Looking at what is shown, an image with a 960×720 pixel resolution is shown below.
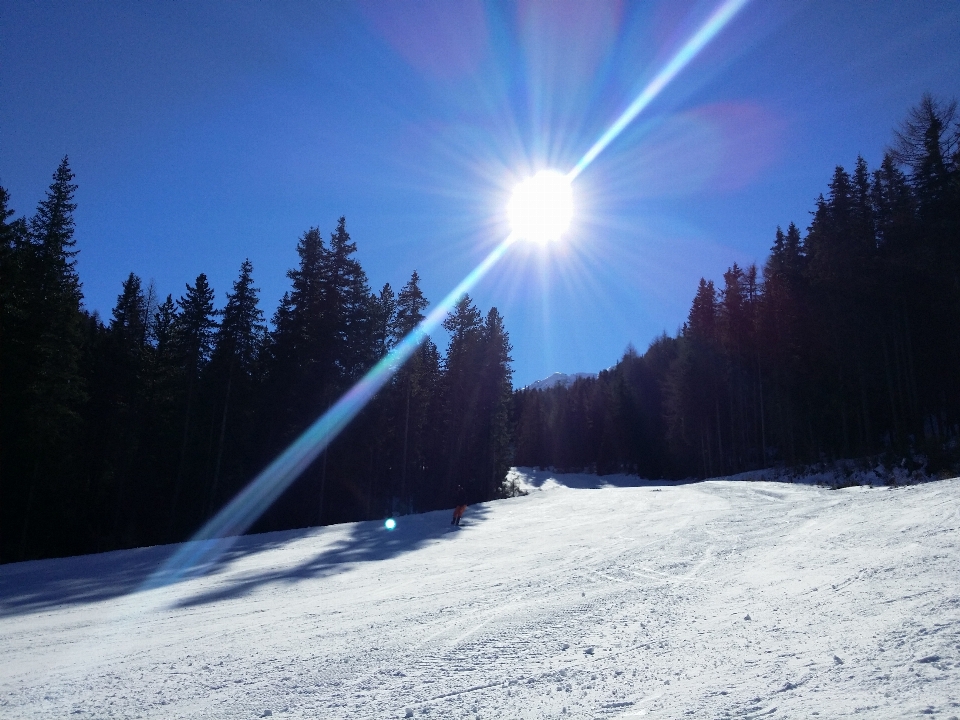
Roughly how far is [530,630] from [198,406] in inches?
1362

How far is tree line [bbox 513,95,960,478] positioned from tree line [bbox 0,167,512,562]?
25.8m

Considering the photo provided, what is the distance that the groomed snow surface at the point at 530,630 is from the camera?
4.75m

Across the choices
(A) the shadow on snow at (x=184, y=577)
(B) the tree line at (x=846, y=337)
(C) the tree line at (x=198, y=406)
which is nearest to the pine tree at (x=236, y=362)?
(C) the tree line at (x=198, y=406)

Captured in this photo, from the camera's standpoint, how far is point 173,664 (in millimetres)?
6367

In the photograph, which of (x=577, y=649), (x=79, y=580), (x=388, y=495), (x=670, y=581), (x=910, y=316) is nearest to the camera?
(x=577, y=649)

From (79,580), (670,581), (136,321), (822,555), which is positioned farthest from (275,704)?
(136,321)

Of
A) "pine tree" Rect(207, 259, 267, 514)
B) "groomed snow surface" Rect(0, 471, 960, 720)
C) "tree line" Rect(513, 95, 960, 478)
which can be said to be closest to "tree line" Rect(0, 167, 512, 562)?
"pine tree" Rect(207, 259, 267, 514)

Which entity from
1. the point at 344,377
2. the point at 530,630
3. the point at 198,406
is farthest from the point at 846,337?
the point at 198,406

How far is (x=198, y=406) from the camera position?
36.2m

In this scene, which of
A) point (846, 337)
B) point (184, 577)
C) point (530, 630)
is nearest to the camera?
point (530, 630)

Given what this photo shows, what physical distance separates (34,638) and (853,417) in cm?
4095

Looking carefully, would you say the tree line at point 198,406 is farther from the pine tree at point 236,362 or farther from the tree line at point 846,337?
the tree line at point 846,337

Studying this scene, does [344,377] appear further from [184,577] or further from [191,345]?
[184,577]

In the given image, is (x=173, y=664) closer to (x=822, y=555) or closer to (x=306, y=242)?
(x=822, y=555)
